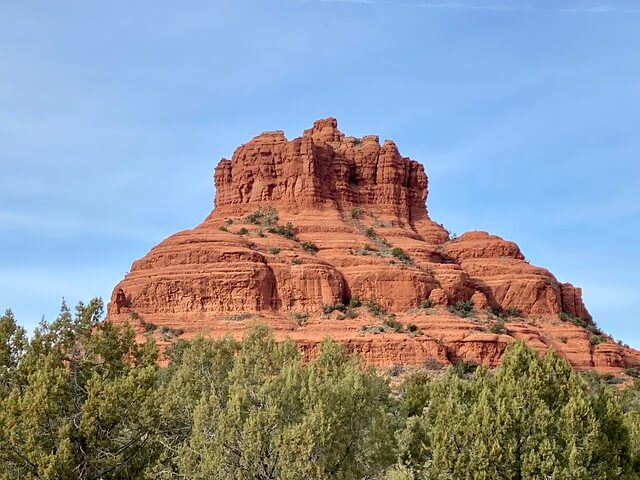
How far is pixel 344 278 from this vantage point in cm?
11106

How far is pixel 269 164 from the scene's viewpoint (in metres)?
130

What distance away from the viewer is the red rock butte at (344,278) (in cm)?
10281

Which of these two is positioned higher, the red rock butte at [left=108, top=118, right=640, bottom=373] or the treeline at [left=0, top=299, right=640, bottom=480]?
the red rock butte at [left=108, top=118, right=640, bottom=373]

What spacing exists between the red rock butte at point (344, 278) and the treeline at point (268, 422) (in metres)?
54.7

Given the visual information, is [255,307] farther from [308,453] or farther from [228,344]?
[308,453]

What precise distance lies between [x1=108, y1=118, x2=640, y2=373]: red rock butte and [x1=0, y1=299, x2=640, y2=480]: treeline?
179 ft

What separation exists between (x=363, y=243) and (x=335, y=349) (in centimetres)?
6867

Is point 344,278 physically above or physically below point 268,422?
above

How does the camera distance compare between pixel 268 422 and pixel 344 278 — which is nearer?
pixel 268 422

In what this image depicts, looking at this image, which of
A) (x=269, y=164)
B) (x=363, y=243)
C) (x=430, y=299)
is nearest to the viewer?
(x=430, y=299)

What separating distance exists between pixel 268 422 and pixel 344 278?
74318 millimetres

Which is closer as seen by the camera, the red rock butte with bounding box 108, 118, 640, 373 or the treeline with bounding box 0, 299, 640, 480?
the treeline with bounding box 0, 299, 640, 480

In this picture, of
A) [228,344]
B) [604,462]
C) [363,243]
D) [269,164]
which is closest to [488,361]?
[363,243]

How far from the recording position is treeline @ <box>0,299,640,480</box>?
36469 millimetres
